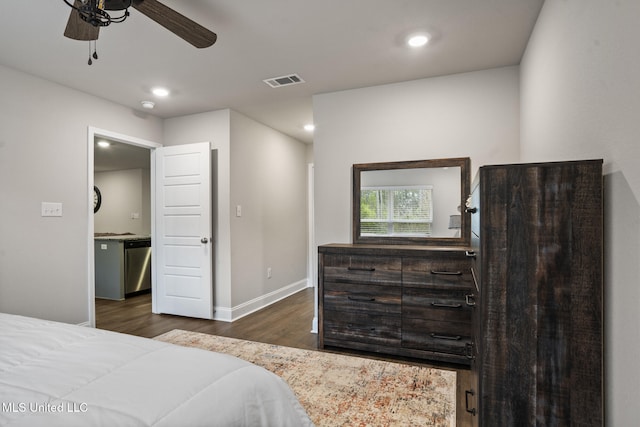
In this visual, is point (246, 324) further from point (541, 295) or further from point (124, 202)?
point (124, 202)

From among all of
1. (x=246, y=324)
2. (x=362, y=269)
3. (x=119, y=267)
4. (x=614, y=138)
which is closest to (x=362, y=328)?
(x=362, y=269)

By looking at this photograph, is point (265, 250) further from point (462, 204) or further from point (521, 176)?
point (521, 176)

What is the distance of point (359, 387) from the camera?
90.7 inches

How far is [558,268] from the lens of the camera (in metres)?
1.23

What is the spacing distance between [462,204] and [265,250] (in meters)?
2.64

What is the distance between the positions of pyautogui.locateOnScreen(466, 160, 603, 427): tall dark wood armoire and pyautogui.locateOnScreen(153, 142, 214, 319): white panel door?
3.27m

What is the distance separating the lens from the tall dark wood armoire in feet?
3.92

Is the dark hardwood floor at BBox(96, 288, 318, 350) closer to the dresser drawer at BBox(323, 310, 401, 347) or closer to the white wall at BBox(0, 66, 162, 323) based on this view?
the dresser drawer at BBox(323, 310, 401, 347)

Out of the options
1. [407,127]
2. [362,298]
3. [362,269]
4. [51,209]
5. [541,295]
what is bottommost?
[362,298]

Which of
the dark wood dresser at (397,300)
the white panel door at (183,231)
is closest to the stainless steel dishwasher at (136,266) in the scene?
the white panel door at (183,231)

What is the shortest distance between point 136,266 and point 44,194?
254 centimetres

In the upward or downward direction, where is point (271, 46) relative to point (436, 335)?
upward

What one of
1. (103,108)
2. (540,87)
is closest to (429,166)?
(540,87)

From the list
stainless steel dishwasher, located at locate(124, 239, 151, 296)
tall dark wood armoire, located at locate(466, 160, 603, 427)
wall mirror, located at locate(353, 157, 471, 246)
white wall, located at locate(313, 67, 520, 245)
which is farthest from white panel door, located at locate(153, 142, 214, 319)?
tall dark wood armoire, located at locate(466, 160, 603, 427)
